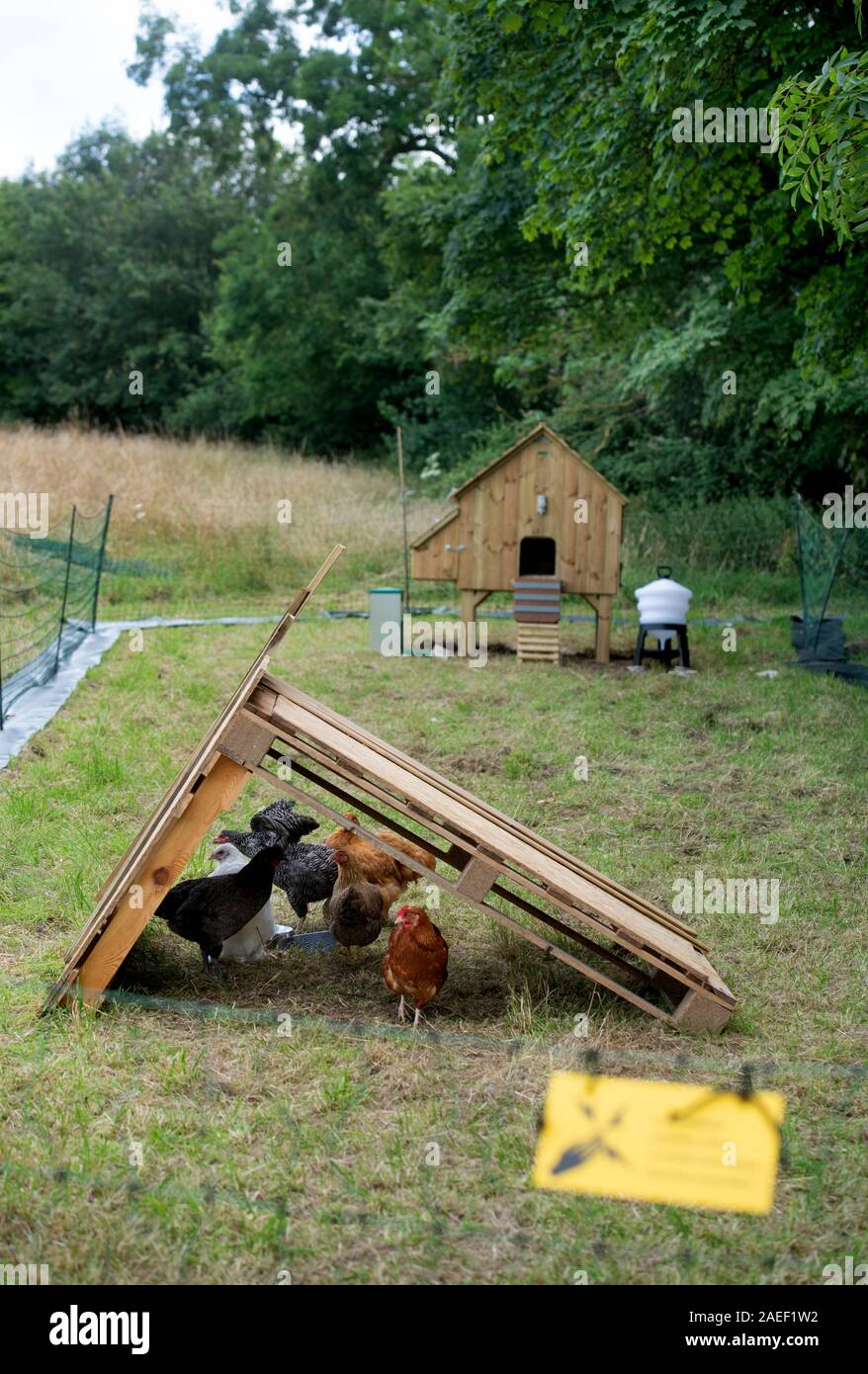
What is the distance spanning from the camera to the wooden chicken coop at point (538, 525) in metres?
11.0

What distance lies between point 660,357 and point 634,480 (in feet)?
18.3

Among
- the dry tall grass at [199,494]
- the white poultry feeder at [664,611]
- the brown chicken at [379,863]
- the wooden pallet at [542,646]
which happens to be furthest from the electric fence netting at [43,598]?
the white poultry feeder at [664,611]

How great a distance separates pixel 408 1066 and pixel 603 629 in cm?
796

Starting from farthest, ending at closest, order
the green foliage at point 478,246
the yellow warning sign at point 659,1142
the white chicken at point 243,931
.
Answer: the green foliage at point 478,246 < the white chicken at point 243,931 < the yellow warning sign at point 659,1142

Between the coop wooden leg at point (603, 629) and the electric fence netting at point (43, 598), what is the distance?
185 inches

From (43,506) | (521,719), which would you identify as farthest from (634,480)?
(521,719)

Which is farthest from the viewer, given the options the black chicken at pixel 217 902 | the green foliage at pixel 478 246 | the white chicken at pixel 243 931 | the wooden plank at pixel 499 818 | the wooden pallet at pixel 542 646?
the wooden pallet at pixel 542 646

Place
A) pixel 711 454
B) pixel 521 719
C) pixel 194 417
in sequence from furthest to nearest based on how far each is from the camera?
1. pixel 194 417
2. pixel 711 454
3. pixel 521 719

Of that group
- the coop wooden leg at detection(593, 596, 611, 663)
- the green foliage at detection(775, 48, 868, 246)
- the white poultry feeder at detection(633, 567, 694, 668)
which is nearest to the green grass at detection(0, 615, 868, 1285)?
the green foliage at detection(775, 48, 868, 246)

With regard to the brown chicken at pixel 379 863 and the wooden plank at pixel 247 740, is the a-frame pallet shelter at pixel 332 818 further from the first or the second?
the brown chicken at pixel 379 863

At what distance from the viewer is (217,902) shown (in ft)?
13.7

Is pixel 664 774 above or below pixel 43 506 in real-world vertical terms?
below
